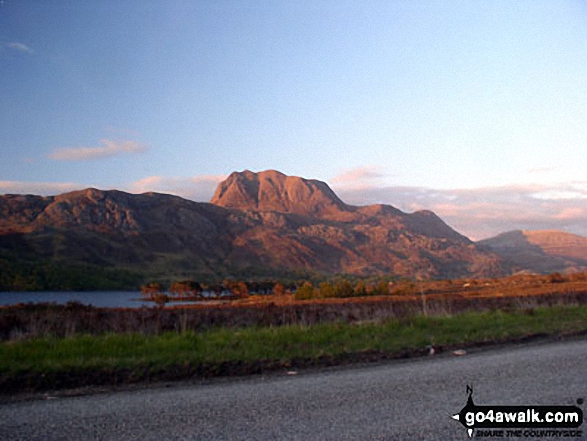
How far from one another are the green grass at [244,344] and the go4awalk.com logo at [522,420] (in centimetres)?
510

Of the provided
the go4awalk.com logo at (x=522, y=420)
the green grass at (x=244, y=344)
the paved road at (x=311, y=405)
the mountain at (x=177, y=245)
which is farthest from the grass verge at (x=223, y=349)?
the mountain at (x=177, y=245)

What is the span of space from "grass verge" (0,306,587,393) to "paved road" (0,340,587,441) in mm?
1155

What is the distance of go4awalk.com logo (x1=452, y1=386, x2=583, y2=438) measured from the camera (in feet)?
22.0

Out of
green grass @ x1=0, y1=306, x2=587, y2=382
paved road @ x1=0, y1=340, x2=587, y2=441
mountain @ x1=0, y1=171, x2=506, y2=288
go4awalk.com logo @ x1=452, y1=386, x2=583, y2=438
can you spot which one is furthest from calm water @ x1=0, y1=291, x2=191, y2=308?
mountain @ x1=0, y1=171, x2=506, y2=288

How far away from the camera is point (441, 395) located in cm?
858

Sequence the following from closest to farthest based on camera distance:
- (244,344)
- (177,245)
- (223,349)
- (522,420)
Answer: (522,420)
(223,349)
(244,344)
(177,245)

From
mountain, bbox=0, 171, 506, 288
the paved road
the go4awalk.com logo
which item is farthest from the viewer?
mountain, bbox=0, 171, 506, 288

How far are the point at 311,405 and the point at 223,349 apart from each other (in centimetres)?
516

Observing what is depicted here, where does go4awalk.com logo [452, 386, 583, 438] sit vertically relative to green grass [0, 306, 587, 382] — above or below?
above

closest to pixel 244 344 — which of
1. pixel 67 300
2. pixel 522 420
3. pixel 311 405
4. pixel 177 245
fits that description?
pixel 311 405

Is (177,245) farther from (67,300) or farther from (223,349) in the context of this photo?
(223,349)

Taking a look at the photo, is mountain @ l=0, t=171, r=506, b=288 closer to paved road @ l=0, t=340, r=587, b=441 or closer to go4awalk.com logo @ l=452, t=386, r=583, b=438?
paved road @ l=0, t=340, r=587, b=441

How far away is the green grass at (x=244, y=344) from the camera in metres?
11.3

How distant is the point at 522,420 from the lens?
712cm
